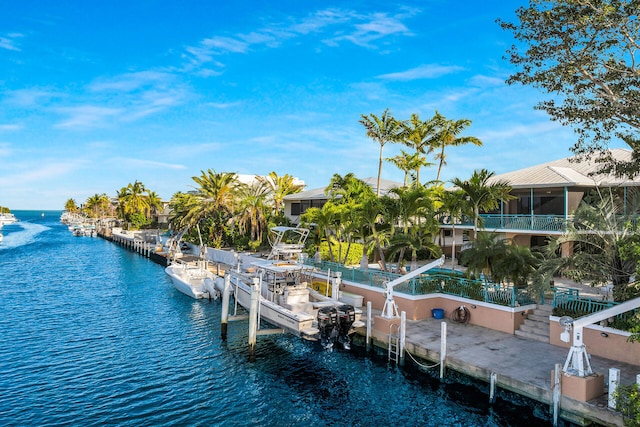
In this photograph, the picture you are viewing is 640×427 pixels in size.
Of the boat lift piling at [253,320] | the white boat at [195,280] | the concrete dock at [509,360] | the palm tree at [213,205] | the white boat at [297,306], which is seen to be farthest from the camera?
the palm tree at [213,205]

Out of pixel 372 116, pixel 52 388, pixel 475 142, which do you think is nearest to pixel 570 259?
pixel 52 388

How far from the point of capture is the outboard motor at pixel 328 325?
18.8 metres

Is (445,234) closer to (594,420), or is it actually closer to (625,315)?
(625,315)

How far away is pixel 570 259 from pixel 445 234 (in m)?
22.8

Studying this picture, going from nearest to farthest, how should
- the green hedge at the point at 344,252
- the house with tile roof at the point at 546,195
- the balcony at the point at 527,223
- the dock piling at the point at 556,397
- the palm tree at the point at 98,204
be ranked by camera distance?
1. the dock piling at the point at 556,397
2. the balcony at the point at 527,223
3. the house with tile roof at the point at 546,195
4. the green hedge at the point at 344,252
5. the palm tree at the point at 98,204

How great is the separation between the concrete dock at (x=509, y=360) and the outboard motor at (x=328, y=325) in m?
2.50

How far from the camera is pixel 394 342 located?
1886 cm

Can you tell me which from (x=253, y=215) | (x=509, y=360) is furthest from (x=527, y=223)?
(x=253, y=215)

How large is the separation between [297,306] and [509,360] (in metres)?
10.5

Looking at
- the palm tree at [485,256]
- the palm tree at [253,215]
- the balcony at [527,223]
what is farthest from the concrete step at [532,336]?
the palm tree at [253,215]

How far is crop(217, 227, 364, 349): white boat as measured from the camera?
18.9 metres

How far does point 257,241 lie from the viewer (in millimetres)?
48156

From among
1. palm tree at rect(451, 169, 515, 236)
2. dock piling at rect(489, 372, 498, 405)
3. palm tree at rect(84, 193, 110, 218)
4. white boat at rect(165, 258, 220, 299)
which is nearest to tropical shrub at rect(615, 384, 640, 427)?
dock piling at rect(489, 372, 498, 405)

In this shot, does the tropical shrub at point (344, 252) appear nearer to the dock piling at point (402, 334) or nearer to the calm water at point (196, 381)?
the calm water at point (196, 381)
